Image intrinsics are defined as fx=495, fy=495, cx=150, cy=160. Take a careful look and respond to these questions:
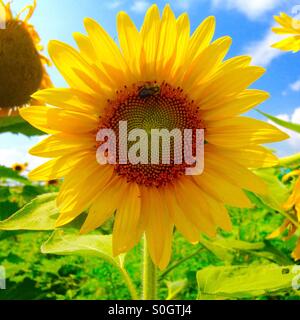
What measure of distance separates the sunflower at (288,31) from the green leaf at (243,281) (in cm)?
53

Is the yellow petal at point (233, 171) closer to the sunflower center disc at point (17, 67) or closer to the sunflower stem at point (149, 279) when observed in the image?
the sunflower stem at point (149, 279)

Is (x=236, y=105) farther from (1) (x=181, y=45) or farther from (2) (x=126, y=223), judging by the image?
(2) (x=126, y=223)

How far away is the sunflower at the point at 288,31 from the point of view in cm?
118

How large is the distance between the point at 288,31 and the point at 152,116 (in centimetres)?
49

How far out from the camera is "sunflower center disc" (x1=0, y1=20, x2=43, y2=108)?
Result: 4.18ft

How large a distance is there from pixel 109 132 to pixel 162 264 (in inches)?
9.8

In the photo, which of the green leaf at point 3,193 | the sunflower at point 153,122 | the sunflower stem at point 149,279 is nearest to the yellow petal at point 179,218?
the sunflower at point 153,122

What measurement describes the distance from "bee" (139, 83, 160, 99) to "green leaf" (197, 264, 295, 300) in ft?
1.16

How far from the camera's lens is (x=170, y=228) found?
862 millimetres

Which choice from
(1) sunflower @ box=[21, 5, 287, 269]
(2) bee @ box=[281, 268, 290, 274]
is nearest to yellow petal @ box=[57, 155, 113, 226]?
(1) sunflower @ box=[21, 5, 287, 269]

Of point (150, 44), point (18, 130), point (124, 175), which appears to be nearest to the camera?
point (150, 44)

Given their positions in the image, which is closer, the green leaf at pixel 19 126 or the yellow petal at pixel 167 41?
the yellow petal at pixel 167 41

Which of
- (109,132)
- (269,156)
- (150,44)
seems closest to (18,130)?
(109,132)
